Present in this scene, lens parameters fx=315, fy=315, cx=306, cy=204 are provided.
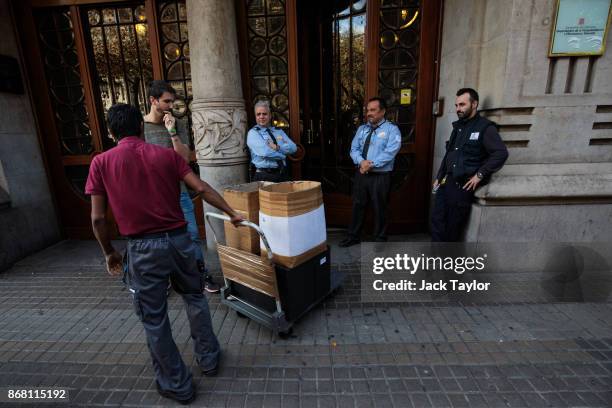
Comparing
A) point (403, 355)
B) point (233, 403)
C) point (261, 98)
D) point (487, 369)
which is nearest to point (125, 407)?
point (233, 403)

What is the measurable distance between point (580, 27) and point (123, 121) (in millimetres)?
4412

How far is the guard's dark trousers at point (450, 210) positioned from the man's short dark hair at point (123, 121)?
3.21m

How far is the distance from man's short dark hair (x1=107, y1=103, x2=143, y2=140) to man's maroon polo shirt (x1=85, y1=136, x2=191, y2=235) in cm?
4

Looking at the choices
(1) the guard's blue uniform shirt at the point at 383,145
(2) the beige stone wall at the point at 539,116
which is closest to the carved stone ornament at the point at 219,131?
(1) the guard's blue uniform shirt at the point at 383,145

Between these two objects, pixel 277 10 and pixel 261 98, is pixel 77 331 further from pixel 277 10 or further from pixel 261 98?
pixel 277 10

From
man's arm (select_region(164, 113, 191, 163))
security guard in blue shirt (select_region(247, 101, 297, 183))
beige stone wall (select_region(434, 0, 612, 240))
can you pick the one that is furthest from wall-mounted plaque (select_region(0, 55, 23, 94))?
→ beige stone wall (select_region(434, 0, 612, 240))

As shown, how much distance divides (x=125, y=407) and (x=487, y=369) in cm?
269

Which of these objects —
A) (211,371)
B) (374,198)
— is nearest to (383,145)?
(374,198)

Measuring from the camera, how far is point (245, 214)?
286cm

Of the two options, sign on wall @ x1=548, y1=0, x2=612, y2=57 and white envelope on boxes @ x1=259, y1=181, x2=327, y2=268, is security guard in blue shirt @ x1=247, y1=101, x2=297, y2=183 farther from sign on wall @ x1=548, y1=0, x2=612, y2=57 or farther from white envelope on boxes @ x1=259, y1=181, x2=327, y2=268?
sign on wall @ x1=548, y1=0, x2=612, y2=57

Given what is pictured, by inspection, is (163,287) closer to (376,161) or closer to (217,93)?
(217,93)

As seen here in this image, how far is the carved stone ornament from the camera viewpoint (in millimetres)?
4145

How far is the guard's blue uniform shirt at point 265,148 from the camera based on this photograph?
Result: 13.3ft

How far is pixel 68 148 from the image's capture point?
17.4 feet
